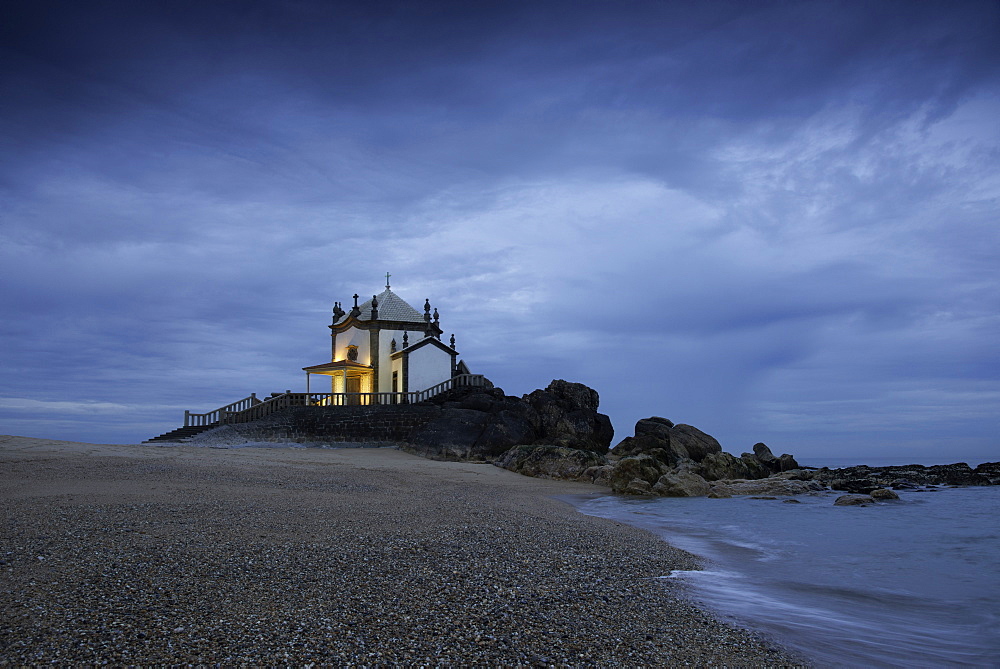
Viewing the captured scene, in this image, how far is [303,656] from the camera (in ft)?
11.6

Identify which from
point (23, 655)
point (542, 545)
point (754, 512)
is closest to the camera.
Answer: point (23, 655)

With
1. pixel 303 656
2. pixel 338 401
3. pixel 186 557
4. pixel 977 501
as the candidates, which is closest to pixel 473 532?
pixel 186 557

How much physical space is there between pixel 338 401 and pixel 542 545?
30741 millimetres

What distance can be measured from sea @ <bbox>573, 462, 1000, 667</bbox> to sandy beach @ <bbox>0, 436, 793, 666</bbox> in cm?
69

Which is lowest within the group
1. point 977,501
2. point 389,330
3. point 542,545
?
point 977,501

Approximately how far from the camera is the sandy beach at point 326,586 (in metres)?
3.72

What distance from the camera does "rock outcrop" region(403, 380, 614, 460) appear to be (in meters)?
26.4

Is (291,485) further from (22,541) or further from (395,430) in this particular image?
(395,430)

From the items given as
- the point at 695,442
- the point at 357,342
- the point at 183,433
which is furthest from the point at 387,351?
the point at 695,442

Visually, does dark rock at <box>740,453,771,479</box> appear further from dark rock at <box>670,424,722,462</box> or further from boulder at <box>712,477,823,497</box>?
boulder at <box>712,477,823,497</box>

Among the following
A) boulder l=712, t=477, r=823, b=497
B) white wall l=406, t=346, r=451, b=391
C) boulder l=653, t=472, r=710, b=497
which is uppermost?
white wall l=406, t=346, r=451, b=391

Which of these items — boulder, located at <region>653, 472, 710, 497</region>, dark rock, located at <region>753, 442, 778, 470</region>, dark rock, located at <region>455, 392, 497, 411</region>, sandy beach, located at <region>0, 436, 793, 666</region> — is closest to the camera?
sandy beach, located at <region>0, 436, 793, 666</region>

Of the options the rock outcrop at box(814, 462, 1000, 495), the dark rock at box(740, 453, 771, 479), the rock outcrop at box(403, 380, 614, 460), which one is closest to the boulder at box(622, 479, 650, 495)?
the rock outcrop at box(403, 380, 614, 460)

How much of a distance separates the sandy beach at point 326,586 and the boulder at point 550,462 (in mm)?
12371
